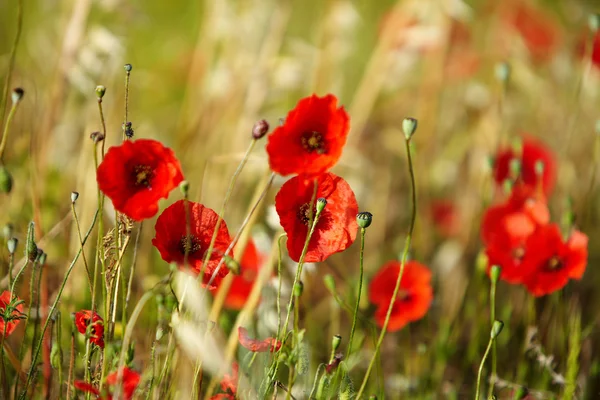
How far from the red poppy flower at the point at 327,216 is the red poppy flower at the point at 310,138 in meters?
0.04

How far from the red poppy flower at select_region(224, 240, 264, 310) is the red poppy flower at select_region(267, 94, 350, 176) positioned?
46 cm

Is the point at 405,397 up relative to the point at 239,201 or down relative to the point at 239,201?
down

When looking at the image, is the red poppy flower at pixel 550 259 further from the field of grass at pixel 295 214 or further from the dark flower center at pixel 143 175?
the dark flower center at pixel 143 175

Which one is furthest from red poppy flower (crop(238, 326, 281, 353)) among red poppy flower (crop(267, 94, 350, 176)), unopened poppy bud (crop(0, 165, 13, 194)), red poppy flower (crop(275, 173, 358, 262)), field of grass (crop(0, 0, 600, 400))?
unopened poppy bud (crop(0, 165, 13, 194))

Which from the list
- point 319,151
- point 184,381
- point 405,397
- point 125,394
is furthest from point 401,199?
point 125,394

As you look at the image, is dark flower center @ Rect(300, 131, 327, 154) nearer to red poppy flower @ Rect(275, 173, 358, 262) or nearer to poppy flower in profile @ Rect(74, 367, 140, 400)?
red poppy flower @ Rect(275, 173, 358, 262)

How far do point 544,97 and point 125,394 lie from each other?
1932 millimetres

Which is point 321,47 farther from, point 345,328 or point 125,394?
point 125,394

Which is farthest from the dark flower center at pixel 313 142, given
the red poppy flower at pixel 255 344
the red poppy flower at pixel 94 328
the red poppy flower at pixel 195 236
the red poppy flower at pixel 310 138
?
the red poppy flower at pixel 94 328

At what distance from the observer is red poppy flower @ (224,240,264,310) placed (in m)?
1.32

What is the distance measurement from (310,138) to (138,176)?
0.24 metres

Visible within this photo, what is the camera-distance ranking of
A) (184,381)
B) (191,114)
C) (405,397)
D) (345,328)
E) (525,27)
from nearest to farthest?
(184,381), (405,397), (345,328), (191,114), (525,27)

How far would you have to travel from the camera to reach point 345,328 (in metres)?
1.63

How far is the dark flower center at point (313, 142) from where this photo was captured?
89cm
